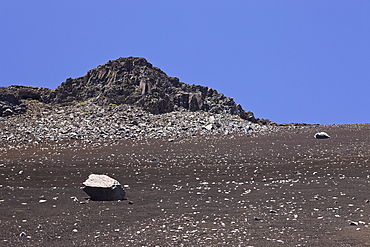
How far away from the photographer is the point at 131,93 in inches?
2424

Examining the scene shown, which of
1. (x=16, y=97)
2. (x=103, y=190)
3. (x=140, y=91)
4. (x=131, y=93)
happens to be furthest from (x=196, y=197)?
(x=16, y=97)

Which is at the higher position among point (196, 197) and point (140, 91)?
point (140, 91)

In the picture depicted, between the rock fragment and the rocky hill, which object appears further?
the rocky hill

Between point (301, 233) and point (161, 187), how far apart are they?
9.90m

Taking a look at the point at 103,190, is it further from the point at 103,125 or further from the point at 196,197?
the point at 103,125

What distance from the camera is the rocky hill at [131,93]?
59812mm

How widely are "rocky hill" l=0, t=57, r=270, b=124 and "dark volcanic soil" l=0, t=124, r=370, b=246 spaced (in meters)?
27.0

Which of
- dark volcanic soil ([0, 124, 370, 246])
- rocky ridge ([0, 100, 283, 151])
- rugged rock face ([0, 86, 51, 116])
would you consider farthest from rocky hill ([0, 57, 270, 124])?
dark volcanic soil ([0, 124, 370, 246])

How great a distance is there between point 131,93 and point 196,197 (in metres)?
46.9

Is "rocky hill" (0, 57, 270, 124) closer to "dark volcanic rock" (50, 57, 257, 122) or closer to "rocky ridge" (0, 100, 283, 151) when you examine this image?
"dark volcanic rock" (50, 57, 257, 122)

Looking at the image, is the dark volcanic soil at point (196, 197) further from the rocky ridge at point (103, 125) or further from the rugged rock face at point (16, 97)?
the rugged rock face at point (16, 97)

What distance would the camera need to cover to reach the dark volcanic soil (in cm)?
1054

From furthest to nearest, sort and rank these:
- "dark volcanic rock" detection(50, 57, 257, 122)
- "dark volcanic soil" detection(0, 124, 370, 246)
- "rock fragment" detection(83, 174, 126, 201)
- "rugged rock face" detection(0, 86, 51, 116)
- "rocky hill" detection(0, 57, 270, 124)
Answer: "dark volcanic rock" detection(50, 57, 257, 122) → "rocky hill" detection(0, 57, 270, 124) → "rugged rock face" detection(0, 86, 51, 116) → "rock fragment" detection(83, 174, 126, 201) → "dark volcanic soil" detection(0, 124, 370, 246)

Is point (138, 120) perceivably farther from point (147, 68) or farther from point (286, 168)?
point (286, 168)
